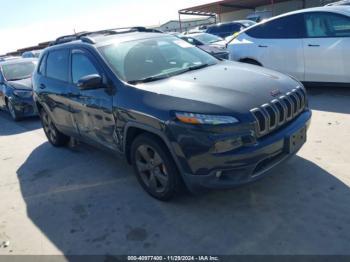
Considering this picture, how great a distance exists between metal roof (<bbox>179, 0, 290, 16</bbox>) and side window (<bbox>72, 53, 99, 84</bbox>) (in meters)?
35.0

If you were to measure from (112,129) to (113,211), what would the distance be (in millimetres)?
905

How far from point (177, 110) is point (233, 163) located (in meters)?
→ 0.69

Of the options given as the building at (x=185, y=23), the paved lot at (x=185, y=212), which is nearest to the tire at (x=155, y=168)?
the paved lot at (x=185, y=212)

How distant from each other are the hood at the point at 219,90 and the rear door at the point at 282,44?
329 centimetres

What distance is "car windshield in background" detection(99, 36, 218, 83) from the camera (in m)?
4.03

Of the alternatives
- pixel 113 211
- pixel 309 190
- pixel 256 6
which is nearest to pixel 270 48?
pixel 309 190

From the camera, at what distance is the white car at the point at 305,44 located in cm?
646

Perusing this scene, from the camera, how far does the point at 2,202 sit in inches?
178

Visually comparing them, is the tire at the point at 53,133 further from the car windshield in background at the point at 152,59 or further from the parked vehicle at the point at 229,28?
the parked vehicle at the point at 229,28

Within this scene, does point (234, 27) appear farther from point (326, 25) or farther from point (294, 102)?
point (294, 102)

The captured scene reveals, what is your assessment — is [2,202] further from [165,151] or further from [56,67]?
[165,151]

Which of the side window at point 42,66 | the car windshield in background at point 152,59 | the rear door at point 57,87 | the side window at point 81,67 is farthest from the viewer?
the side window at point 42,66

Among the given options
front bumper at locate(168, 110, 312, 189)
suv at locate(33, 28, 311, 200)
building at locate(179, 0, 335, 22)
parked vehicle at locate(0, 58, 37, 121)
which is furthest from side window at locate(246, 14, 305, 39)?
building at locate(179, 0, 335, 22)

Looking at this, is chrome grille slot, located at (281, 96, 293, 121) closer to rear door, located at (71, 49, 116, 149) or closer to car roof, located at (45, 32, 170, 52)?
rear door, located at (71, 49, 116, 149)
